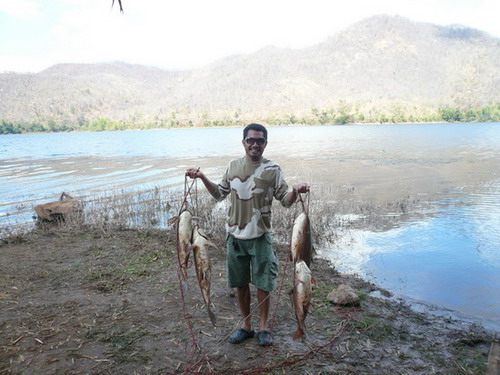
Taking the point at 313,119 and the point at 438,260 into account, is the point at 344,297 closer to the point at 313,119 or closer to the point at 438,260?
the point at 438,260

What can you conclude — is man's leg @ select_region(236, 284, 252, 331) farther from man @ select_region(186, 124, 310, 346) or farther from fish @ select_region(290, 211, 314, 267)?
fish @ select_region(290, 211, 314, 267)

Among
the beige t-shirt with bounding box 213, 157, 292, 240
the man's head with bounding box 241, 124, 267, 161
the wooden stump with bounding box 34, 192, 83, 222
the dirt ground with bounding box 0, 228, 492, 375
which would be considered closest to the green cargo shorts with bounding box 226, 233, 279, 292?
the beige t-shirt with bounding box 213, 157, 292, 240

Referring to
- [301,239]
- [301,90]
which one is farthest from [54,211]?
[301,90]

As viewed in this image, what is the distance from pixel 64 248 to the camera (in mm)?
8102

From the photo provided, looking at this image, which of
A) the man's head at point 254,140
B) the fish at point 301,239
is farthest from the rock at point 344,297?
the man's head at point 254,140

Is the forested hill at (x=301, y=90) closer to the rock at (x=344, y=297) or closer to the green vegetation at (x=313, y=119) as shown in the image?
the green vegetation at (x=313, y=119)

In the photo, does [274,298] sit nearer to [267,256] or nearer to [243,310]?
[243,310]

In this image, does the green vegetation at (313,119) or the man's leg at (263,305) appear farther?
the green vegetation at (313,119)

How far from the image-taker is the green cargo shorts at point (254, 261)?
4055 mm

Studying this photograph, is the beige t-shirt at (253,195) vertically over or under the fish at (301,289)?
over

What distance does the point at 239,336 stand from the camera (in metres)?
4.45

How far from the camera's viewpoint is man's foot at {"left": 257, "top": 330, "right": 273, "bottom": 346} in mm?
4353

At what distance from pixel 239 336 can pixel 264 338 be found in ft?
0.95

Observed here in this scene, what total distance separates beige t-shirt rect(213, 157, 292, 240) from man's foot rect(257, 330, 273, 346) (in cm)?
119
